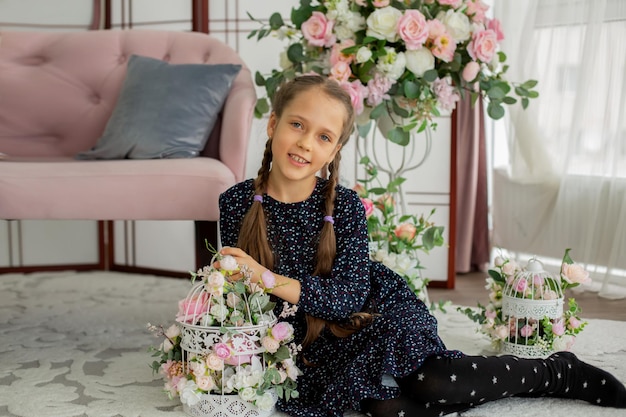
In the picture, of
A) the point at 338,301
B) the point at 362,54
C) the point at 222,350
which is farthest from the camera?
the point at 362,54

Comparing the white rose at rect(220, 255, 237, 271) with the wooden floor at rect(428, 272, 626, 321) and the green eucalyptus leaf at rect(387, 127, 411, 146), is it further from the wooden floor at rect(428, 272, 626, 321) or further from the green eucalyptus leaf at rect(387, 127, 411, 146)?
the wooden floor at rect(428, 272, 626, 321)

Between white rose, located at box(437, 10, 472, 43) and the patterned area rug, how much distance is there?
2.97 ft

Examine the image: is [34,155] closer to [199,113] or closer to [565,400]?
[199,113]

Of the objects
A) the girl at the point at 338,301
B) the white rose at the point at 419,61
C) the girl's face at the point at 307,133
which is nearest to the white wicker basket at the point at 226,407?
the girl at the point at 338,301

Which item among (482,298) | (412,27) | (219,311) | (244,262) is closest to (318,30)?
(412,27)

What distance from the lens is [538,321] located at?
6.81 feet

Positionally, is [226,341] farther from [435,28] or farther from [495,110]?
[495,110]

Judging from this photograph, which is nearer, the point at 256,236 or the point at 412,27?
the point at 256,236

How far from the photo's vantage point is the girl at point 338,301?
166 cm

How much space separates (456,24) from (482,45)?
100 mm

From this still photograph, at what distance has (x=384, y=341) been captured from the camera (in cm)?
168

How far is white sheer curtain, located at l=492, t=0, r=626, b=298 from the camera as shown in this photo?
3.00m

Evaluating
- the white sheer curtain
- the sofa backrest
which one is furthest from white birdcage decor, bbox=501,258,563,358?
the sofa backrest

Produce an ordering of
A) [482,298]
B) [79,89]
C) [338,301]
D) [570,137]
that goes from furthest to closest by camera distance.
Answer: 1. [570,137]
2. [482,298]
3. [79,89]
4. [338,301]
